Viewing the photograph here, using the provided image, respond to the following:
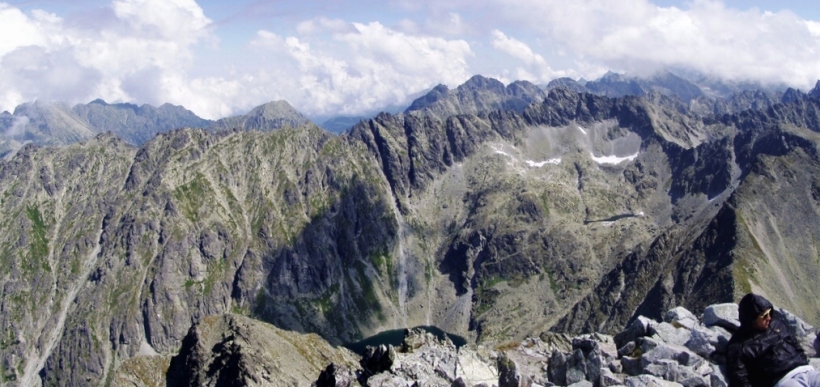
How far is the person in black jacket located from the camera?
1720 cm

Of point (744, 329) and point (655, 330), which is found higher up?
point (744, 329)

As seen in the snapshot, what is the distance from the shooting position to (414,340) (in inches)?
1969

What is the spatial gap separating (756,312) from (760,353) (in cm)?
141

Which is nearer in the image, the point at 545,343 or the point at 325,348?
the point at 545,343

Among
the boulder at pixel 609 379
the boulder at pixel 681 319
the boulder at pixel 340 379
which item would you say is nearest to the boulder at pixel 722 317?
the boulder at pixel 681 319

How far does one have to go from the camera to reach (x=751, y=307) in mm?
18891

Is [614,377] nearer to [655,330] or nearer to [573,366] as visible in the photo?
[573,366]

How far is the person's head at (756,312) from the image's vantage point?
61.1 feet

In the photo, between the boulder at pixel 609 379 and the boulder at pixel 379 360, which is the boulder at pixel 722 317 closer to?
the boulder at pixel 609 379

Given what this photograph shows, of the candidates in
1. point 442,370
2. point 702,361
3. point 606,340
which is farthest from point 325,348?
point 702,361

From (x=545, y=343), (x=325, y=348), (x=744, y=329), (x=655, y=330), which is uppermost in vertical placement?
(x=744, y=329)

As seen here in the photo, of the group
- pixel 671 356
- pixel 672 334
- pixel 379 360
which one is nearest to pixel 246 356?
pixel 379 360

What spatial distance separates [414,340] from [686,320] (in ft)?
78.3

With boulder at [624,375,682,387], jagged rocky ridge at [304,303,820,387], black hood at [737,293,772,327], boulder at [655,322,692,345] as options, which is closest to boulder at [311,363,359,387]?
jagged rocky ridge at [304,303,820,387]
